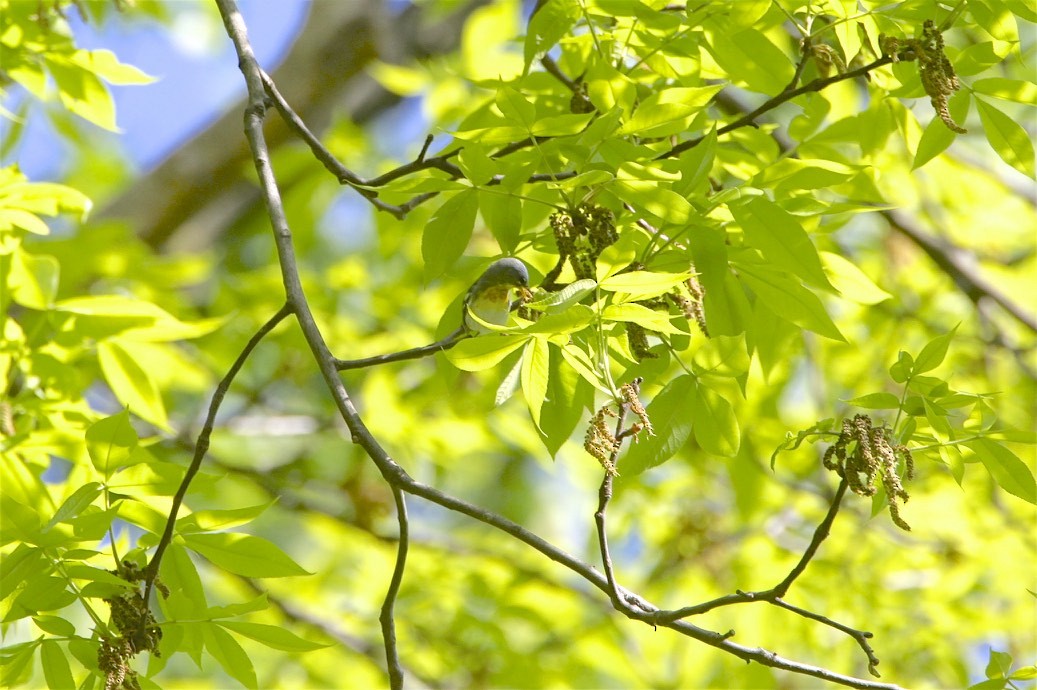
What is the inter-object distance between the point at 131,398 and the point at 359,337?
1.06 m

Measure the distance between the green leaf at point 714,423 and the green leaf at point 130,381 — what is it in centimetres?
70

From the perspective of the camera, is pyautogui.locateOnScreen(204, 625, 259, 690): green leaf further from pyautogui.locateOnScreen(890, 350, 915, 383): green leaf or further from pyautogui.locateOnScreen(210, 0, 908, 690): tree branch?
pyautogui.locateOnScreen(890, 350, 915, 383): green leaf

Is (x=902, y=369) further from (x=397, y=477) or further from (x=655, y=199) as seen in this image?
(x=397, y=477)

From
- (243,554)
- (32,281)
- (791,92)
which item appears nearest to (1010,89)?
(791,92)

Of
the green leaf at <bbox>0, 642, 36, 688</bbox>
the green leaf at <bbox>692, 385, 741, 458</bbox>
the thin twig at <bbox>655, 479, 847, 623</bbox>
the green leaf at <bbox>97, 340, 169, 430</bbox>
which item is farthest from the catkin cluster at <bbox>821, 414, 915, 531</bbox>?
the green leaf at <bbox>97, 340, 169, 430</bbox>

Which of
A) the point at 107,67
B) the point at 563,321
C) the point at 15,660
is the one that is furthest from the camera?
the point at 107,67

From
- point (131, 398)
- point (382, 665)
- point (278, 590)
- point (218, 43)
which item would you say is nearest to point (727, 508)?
point (382, 665)

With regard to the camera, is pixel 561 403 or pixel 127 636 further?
pixel 561 403

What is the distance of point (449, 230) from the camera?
37.0 inches

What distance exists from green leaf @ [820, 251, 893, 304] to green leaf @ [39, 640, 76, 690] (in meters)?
0.81

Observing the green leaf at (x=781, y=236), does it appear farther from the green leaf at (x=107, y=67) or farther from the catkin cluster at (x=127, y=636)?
the green leaf at (x=107, y=67)

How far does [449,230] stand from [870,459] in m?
0.44

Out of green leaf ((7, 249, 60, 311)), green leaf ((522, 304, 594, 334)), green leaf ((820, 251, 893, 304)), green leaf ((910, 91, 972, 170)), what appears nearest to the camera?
green leaf ((522, 304, 594, 334))

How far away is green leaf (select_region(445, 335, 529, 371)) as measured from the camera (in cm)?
74
